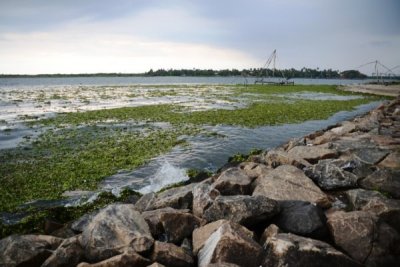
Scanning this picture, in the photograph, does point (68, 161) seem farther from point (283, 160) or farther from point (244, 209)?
point (244, 209)

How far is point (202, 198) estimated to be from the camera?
256 inches

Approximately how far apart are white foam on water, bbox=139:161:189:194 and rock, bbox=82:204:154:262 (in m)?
4.75

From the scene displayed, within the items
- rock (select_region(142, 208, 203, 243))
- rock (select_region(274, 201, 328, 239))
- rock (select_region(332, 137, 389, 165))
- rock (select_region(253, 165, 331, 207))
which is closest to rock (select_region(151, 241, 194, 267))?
rock (select_region(142, 208, 203, 243))

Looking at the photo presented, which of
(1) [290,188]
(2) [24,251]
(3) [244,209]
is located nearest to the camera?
(2) [24,251]

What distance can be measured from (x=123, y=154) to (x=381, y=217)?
11.4 m

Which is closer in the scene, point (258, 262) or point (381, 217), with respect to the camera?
point (258, 262)

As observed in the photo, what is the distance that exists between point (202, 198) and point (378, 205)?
3441 millimetres

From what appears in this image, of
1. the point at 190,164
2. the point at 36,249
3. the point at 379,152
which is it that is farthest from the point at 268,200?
the point at 190,164

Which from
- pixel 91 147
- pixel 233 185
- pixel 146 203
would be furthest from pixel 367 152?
pixel 91 147

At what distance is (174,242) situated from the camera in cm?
568

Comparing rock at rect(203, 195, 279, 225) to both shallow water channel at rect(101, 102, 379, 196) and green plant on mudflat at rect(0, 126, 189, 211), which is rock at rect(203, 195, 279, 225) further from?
green plant on mudflat at rect(0, 126, 189, 211)

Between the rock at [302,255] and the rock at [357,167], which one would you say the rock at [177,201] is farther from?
the rock at [357,167]

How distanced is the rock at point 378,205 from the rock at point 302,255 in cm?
156

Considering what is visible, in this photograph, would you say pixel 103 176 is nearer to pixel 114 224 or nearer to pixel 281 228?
pixel 114 224
